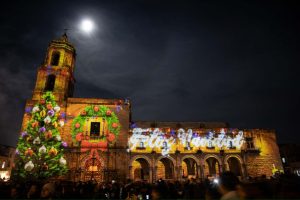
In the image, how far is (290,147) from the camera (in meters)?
46.4

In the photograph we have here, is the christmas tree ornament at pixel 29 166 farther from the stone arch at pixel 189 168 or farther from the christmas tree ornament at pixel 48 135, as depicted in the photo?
the stone arch at pixel 189 168

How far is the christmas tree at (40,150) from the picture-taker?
19984 mm

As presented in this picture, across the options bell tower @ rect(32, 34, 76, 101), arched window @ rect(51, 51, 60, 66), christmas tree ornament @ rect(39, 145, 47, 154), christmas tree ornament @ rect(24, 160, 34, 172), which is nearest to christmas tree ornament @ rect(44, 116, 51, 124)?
christmas tree ornament @ rect(39, 145, 47, 154)

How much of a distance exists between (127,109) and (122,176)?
8.28 m

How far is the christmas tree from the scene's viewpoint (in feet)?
65.6

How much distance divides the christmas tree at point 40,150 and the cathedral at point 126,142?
10.4 ft

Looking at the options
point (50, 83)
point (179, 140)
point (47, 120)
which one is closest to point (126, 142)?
point (179, 140)

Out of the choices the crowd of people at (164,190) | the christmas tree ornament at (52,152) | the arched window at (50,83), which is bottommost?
the crowd of people at (164,190)

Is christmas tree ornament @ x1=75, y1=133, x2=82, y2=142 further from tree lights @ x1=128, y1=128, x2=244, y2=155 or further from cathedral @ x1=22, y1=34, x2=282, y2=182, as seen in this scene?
tree lights @ x1=128, y1=128, x2=244, y2=155

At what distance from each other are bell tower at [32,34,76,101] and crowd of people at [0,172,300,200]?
1603 cm

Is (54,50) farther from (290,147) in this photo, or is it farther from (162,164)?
(290,147)

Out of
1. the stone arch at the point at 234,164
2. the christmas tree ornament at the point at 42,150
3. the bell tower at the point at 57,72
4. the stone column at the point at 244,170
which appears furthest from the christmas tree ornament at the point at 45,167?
the stone column at the point at 244,170

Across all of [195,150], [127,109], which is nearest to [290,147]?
[195,150]

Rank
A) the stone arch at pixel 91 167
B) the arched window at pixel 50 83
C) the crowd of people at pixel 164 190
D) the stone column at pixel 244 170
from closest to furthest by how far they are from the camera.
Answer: the crowd of people at pixel 164 190
the stone arch at pixel 91 167
the arched window at pixel 50 83
the stone column at pixel 244 170
